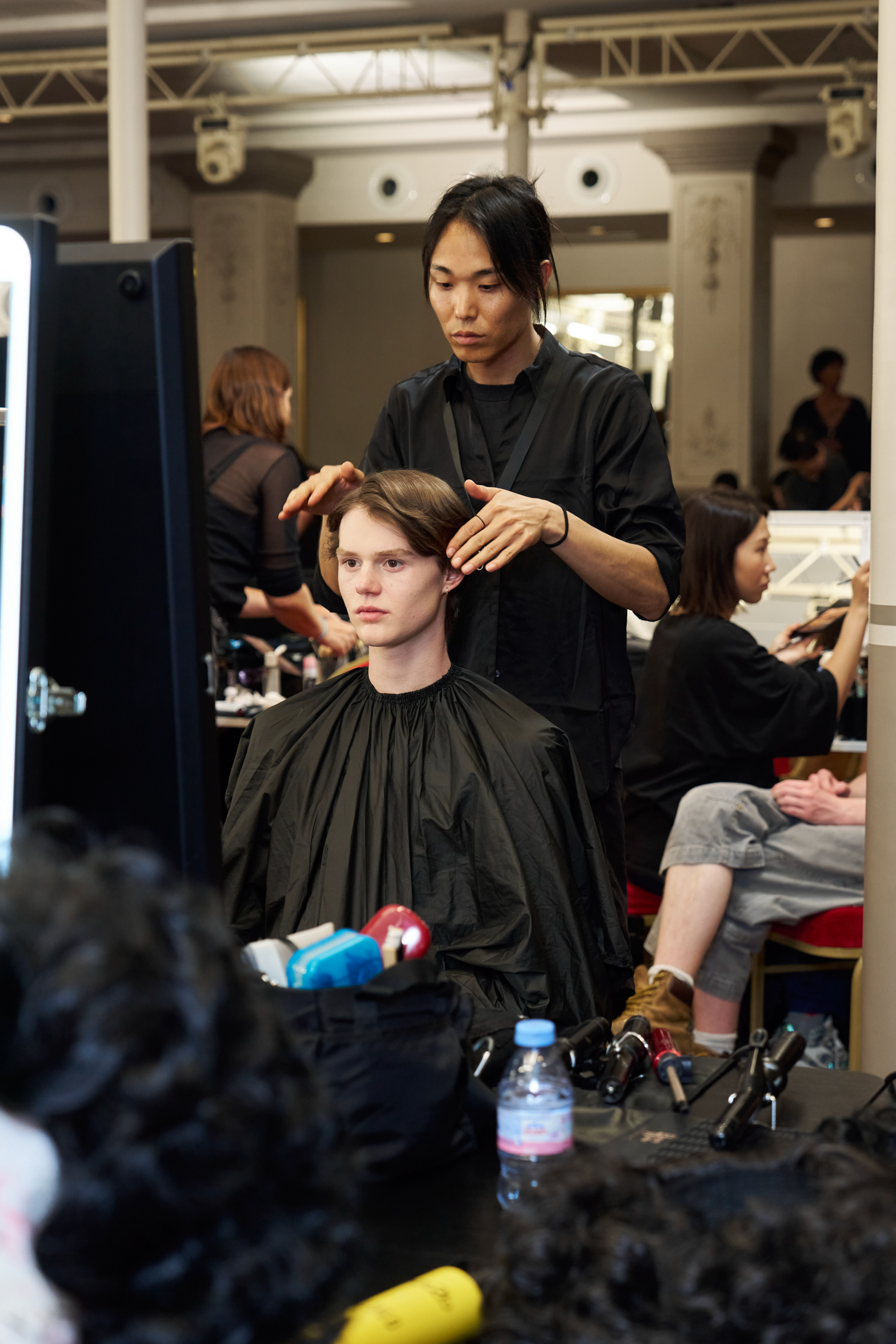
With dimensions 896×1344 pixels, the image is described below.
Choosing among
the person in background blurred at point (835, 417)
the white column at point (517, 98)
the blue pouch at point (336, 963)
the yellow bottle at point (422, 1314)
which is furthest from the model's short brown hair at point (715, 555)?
the person in background blurred at point (835, 417)

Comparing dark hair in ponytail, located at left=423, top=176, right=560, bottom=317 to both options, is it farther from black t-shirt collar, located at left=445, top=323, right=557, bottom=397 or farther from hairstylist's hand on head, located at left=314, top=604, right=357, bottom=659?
hairstylist's hand on head, located at left=314, top=604, right=357, bottom=659

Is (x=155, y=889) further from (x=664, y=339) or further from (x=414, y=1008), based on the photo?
(x=664, y=339)

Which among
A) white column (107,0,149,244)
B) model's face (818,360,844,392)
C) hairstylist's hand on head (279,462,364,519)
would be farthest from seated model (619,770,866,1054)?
model's face (818,360,844,392)

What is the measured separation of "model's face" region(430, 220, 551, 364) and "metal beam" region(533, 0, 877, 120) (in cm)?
618

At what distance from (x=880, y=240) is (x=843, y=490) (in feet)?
21.0

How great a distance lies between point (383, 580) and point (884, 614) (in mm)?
783

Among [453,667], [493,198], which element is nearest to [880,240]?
[493,198]

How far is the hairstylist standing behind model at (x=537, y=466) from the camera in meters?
1.80

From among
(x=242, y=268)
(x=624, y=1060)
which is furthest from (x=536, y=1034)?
(x=242, y=268)

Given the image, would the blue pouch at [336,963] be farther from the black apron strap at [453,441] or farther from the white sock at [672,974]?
the white sock at [672,974]

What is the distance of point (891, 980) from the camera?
207 centimetres

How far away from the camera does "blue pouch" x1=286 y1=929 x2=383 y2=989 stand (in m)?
1.02

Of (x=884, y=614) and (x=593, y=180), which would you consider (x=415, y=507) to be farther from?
(x=593, y=180)

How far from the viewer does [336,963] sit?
1.03m
